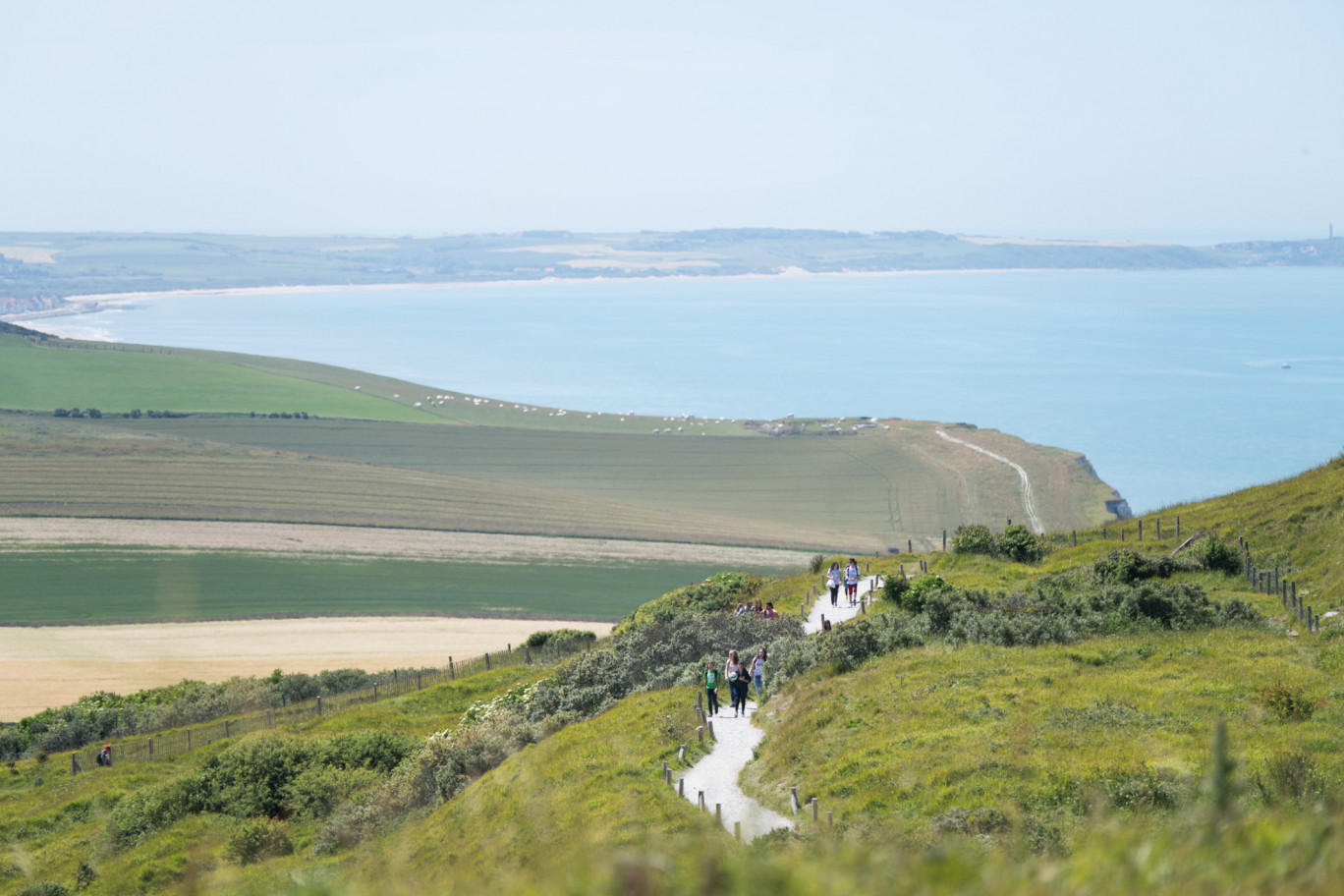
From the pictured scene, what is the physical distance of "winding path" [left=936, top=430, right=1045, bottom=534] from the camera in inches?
3214

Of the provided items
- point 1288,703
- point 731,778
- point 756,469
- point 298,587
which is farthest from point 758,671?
point 756,469

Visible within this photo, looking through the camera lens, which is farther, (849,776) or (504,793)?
(504,793)

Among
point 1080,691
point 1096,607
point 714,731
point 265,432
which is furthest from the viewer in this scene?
point 265,432

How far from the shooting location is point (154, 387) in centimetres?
13312

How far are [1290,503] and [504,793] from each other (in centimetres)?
2195

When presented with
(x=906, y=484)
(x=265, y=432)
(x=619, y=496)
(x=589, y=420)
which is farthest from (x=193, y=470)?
(x=906, y=484)

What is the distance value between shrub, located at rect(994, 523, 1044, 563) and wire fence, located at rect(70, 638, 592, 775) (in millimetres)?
17107

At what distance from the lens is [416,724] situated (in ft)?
101

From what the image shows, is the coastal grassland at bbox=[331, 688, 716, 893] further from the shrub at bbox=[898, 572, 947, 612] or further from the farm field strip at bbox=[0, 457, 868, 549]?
the farm field strip at bbox=[0, 457, 868, 549]

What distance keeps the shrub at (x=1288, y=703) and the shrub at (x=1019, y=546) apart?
19194 millimetres

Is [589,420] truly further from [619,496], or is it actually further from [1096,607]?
[1096,607]

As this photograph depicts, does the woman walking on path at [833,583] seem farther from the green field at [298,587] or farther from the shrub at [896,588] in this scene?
the green field at [298,587]

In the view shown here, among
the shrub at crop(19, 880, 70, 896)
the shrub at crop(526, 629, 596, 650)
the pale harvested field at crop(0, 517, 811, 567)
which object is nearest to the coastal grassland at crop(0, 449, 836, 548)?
the pale harvested field at crop(0, 517, 811, 567)

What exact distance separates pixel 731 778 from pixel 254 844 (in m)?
9.32
